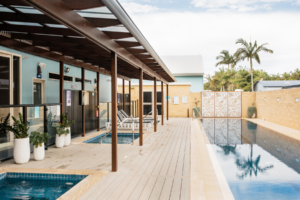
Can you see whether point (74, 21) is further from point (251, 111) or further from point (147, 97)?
point (251, 111)

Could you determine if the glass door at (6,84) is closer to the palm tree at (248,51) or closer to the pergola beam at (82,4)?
the pergola beam at (82,4)

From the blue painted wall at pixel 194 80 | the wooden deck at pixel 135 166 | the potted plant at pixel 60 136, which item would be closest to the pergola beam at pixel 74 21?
the wooden deck at pixel 135 166

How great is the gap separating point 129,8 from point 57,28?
41.0 metres

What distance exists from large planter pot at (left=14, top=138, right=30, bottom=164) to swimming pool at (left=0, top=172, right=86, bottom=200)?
0.53 meters

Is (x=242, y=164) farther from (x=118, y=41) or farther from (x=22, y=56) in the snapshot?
(x=22, y=56)

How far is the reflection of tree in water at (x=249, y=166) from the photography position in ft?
17.3

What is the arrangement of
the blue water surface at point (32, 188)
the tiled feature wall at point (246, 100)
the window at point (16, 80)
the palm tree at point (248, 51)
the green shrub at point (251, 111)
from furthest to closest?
the palm tree at point (248, 51)
the tiled feature wall at point (246, 100)
the green shrub at point (251, 111)
the window at point (16, 80)
the blue water surface at point (32, 188)

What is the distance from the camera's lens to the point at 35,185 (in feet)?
13.5

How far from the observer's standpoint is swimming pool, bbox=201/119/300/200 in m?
4.24

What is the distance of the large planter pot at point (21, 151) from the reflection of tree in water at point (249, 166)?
4455mm

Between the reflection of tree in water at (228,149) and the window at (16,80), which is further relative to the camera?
the reflection of tree in water at (228,149)

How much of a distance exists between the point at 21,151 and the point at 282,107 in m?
12.6

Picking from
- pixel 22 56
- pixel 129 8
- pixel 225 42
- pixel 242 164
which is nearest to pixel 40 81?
pixel 22 56

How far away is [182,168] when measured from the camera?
4.69m
